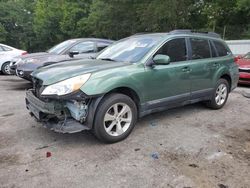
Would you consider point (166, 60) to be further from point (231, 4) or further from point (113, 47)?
point (231, 4)

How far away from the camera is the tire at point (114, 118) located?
384 cm

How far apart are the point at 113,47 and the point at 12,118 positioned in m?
2.36

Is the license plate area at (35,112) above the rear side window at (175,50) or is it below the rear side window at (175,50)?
below

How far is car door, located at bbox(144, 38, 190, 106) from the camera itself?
14.6ft

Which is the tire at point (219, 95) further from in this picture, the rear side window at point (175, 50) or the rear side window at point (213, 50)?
the rear side window at point (175, 50)

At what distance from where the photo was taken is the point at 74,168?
3336 mm

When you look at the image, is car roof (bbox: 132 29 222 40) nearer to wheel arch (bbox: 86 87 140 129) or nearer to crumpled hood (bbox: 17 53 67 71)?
wheel arch (bbox: 86 87 140 129)

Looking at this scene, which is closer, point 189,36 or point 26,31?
point 189,36

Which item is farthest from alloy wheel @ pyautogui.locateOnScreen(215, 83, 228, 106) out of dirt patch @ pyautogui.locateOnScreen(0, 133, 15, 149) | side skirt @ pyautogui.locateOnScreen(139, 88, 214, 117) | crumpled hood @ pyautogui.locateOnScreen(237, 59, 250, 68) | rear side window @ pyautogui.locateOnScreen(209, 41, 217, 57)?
dirt patch @ pyautogui.locateOnScreen(0, 133, 15, 149)

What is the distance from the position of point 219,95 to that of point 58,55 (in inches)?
185

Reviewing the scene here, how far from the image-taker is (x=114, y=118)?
4043 mm

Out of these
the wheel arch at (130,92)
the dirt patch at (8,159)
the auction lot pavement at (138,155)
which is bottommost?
the auction lot pavement at (138,155)

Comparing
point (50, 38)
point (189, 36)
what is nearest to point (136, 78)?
point (189, 36)

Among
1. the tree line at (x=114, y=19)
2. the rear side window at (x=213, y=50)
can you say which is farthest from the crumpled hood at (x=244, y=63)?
the tree line at (x=114, y=19)
